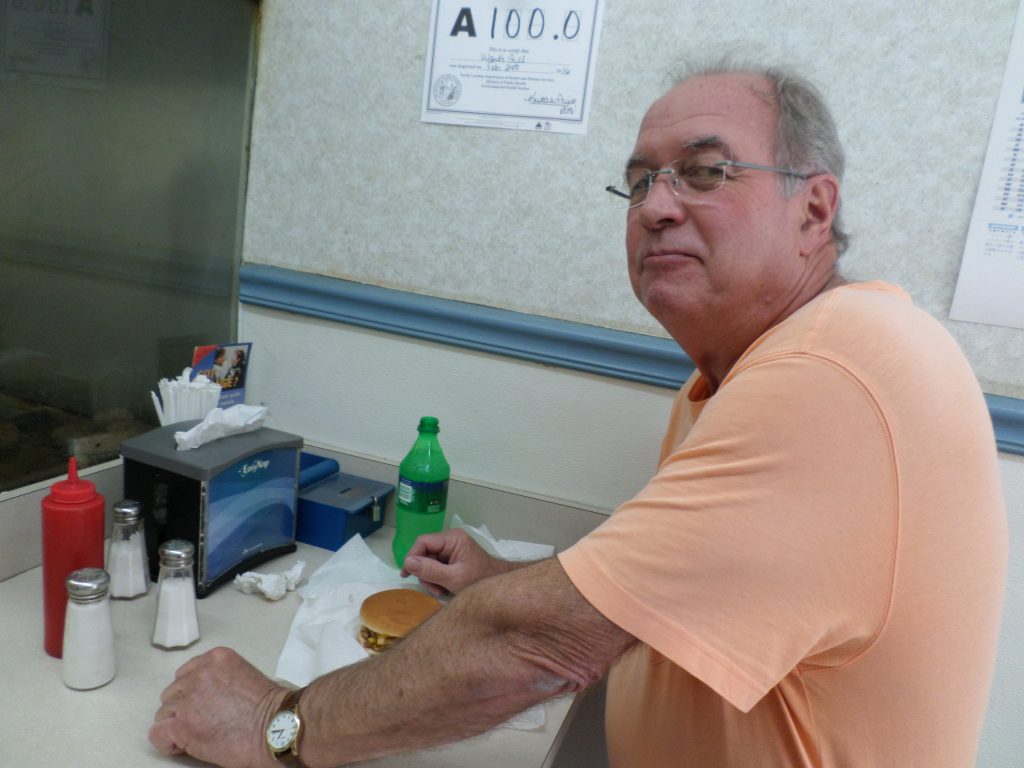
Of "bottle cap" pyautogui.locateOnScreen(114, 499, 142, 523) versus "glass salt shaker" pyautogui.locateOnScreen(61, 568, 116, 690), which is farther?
"bottle cap" pyautogui.locateOnScreen(114, 499, 142, 523)

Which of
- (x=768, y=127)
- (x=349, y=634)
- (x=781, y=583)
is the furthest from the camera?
(x=349, y=634)

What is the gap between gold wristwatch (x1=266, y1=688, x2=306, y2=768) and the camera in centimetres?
73

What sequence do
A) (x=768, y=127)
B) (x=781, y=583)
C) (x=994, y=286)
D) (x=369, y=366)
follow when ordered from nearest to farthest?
(x=781, y=583) → (x=768, y=127) → (x=994, y=286) → (x=369, y=366)

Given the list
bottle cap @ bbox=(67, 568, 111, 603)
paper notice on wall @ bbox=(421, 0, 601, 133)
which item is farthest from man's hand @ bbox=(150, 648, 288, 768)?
paper notice on wall @ bbox=(421, 0, 601, 133)

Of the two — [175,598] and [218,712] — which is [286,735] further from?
[175,598]

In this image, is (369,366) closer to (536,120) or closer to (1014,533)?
(536,120)

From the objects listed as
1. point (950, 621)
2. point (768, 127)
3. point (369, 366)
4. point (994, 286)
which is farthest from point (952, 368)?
point (369, 366)

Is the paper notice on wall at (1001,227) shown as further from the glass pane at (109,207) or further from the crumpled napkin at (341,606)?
the glass pane at (109,207)

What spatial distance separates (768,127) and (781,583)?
513 millimetres

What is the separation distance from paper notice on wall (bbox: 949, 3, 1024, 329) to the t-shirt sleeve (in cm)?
64

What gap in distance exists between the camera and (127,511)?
964 mm

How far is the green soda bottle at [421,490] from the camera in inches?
47.5

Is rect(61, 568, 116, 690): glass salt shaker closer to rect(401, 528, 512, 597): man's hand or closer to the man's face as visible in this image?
rect(401, 528, 512, 597): man's hand

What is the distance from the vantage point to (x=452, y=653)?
0.69m
